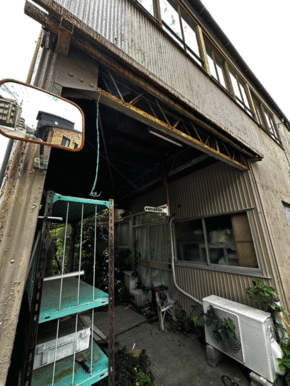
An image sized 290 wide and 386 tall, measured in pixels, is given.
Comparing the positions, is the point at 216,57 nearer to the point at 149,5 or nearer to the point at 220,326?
A: the point at 149,5

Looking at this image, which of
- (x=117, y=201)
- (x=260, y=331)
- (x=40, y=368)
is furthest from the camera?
(x=117, y=201)

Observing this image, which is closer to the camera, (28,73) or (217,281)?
(28,73)

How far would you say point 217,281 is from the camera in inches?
170

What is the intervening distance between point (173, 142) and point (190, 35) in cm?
392

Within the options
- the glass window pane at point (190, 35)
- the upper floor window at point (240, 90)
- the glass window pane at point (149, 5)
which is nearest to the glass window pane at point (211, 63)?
the glass window pane at point (190, 35)

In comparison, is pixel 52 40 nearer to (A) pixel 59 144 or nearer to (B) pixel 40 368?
(A) pixel 59 144

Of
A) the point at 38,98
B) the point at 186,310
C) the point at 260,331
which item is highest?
the point at 38,98

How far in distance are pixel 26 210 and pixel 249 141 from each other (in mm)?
5858

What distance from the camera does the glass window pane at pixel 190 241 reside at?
4.96 m

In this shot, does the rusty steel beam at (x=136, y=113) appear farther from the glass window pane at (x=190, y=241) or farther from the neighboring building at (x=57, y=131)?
the glass window pane at (x=190, y=241)

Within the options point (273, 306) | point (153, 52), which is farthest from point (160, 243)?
point (153, 52)

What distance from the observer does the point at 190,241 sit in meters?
5.30

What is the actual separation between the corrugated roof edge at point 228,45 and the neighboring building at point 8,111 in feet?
23.3

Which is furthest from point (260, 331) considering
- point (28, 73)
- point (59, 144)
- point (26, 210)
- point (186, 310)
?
point (28, 73)
